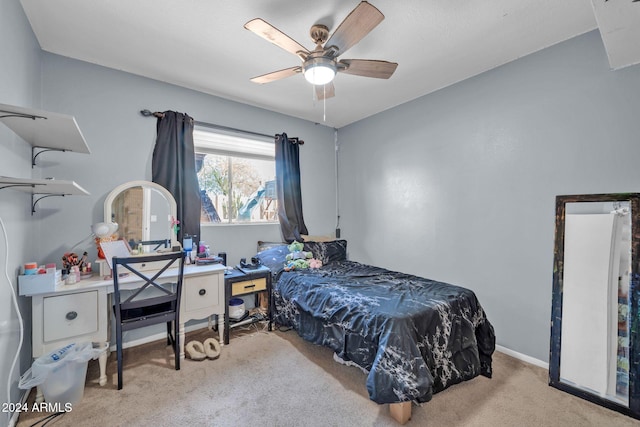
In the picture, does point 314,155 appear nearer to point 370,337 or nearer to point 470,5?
point 470,5

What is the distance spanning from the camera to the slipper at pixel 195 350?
2320 millimetres

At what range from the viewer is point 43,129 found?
1.60 m

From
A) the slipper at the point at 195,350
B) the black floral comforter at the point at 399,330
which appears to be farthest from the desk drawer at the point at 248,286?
the slipper at the point at 195,350

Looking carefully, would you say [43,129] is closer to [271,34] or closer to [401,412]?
[271,34]

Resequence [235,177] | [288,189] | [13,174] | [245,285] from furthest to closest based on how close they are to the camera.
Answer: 1. [288,189]
2. [235,177]
3. [245,285]
4. [13,174]

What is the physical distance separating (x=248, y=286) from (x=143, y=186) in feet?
4.64

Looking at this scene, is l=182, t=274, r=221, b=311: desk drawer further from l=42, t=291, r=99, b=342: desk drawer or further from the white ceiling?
the white ceiling

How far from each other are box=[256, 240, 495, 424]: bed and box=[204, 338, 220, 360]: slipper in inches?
27.4

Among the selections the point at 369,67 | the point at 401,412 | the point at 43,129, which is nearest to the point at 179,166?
the point at 43,129

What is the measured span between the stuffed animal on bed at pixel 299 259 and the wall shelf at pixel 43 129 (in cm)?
204

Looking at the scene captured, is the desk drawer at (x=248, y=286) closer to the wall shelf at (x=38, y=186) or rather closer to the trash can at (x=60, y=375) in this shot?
the trash can at (x=60, y=375)

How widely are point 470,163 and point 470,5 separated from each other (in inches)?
54.5

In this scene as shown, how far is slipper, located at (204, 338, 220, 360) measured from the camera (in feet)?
7.68

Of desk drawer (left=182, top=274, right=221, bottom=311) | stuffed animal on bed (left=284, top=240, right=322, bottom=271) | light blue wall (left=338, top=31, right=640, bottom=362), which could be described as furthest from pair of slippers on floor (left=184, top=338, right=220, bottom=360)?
light blue wall (left=338, top=31, right=640, bottom=362)
